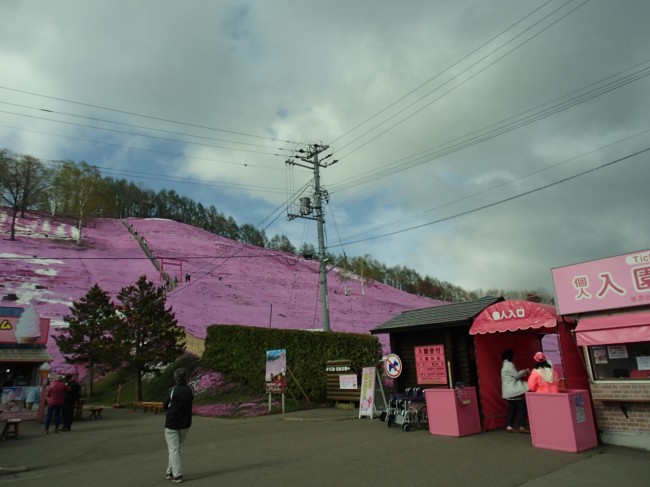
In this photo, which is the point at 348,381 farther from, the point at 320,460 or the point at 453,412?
the point at 320,460

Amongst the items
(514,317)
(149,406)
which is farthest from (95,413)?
(514,317)

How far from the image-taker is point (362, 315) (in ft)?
134

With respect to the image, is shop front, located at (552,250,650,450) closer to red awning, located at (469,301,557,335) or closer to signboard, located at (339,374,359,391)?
red awning, located at (469,301,557,335)

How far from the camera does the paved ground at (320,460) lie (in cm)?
607

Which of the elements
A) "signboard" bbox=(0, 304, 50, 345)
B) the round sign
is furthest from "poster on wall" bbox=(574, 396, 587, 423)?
"signboard" bbox=(0, 304, 50, 345)

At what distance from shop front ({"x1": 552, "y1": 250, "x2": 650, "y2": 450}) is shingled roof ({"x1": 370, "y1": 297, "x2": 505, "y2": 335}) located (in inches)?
102

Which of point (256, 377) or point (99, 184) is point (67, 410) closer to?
point (256, 377)

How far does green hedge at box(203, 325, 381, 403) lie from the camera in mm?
17328

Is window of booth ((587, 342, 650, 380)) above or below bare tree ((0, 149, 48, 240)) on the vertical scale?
below

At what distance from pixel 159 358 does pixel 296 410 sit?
7755mm

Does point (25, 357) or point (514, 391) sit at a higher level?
point (25, 357)

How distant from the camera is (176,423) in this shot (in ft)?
21.5

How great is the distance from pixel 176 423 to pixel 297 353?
11264 millimetres

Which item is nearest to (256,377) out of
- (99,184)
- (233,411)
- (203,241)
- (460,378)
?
(233,411)
